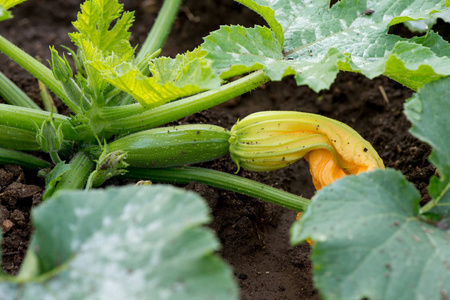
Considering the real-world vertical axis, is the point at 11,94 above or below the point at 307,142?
above

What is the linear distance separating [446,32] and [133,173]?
205 cm

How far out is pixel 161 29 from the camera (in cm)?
272

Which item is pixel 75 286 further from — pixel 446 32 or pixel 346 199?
pixel 446 32

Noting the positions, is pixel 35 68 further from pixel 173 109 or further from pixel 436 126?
pixel 436 126

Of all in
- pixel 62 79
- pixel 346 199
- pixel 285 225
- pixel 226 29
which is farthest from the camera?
pixel 285 225

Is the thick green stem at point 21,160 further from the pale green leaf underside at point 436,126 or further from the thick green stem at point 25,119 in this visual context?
the pale green leaf underside at point 436,126

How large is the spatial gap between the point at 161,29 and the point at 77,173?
104cm

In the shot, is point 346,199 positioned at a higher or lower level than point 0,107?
lower

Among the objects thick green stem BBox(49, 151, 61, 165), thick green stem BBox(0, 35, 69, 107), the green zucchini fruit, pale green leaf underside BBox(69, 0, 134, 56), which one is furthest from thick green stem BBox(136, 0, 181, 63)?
thick green stem BBox(49, 151, 61, 165)

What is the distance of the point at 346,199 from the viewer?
1.48 metres

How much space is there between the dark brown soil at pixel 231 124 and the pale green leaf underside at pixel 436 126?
0.70 meters

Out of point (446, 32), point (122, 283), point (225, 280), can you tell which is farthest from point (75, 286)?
point (446, 32)

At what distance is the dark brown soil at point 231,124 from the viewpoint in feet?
6.97

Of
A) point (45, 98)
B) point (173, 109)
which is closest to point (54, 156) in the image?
point (173, 109)
